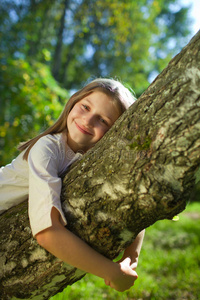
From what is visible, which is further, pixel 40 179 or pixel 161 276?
pixel 161 276

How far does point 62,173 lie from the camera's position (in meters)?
1.59

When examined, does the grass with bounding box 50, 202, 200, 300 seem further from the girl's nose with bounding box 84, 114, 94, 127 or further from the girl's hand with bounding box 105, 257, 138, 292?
the girl's nose with bounding box 84, 114, 94, 127

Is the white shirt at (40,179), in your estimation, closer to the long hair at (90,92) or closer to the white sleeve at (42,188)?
the white sleeve at (42,188)

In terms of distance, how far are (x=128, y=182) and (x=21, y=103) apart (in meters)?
4.20

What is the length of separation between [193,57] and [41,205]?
2.94 ft

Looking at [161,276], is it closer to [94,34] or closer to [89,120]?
[89,120]

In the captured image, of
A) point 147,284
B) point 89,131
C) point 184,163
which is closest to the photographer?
point 184,163

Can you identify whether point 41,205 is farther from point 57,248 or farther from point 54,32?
point 54,32

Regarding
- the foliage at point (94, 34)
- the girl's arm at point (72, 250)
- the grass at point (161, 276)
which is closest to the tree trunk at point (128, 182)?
the girl's arm at point (72, 250)

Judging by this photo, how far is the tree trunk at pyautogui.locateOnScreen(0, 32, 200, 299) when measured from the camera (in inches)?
43.0

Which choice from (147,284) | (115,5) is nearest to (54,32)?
(115,5)

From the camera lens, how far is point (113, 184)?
1.23 m

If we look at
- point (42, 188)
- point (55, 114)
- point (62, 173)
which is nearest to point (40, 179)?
point (42, 188)

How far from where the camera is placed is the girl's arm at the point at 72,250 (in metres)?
1.23
